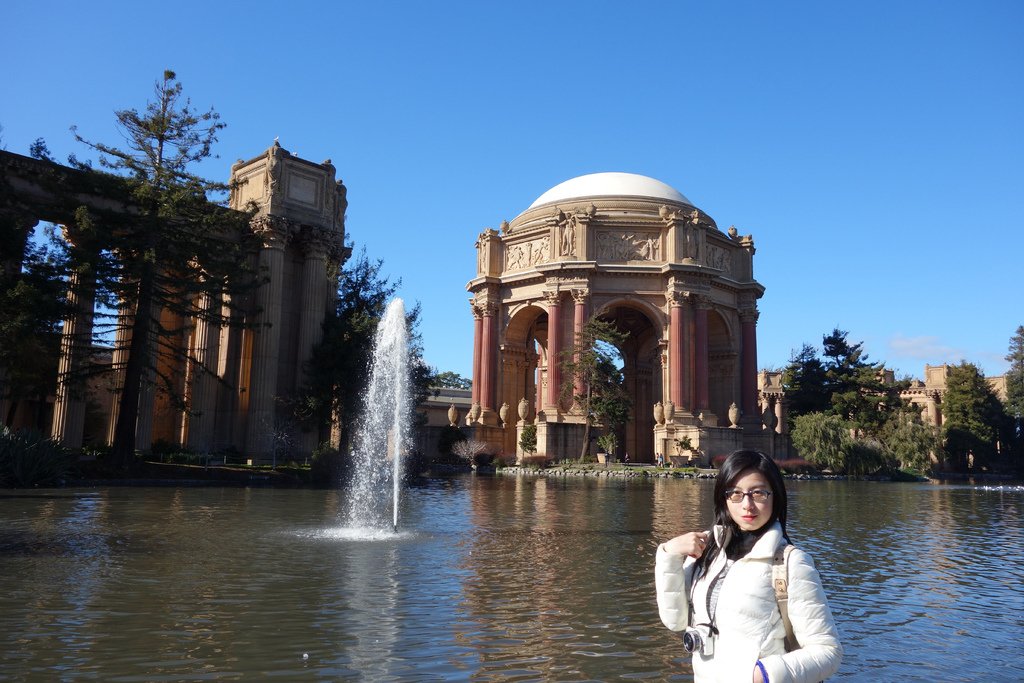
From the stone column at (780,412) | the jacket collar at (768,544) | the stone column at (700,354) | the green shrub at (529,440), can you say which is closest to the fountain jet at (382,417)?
the green shrub at (529,440)

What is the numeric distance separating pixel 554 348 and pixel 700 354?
31.5 feet

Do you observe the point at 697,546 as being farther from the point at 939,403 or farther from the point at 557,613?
the point at 939,403

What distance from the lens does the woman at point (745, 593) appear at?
250 centimetres

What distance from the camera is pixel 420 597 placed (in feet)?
25.1

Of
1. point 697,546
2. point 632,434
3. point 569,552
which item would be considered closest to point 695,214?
point 632,434

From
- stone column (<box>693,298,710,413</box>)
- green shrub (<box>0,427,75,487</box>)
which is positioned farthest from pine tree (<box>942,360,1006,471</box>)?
green shrub (<box>0,427,75,487</box>)

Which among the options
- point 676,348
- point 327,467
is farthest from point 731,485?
point 676,348

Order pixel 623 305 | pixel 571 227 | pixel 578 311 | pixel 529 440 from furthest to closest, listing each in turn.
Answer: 1. pixel 623 305
2. pixel 571 227
3. pixel 578 311
4. pixel 529 440

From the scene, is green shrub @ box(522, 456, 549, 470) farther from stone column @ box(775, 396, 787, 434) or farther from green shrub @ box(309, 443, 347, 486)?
stone column @ box(775, 396, 787, 434)

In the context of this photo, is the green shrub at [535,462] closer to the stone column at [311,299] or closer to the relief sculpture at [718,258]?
the stone column at [311,299]

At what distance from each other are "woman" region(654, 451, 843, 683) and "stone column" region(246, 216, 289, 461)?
2807cm

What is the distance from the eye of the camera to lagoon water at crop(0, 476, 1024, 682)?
546 centimetres

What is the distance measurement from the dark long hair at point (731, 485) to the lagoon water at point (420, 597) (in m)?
2.77

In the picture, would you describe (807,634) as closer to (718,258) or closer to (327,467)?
(327,467)
